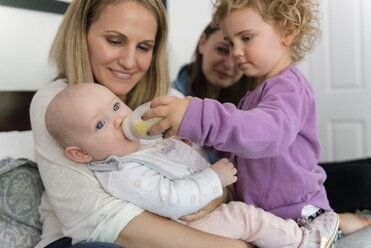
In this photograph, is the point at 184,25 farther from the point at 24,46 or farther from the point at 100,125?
the point at 100,125

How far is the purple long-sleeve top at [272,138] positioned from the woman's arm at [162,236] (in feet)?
0.72

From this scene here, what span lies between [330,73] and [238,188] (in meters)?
2.10

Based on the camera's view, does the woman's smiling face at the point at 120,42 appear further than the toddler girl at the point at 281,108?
Yes

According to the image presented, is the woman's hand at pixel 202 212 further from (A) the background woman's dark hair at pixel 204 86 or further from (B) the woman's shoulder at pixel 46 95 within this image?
(A) the background woman's dark hair at pixel 204 86

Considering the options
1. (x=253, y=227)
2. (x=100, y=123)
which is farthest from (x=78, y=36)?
(x=253, y=227)

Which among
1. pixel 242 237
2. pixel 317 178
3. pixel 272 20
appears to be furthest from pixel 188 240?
pixel 272 20

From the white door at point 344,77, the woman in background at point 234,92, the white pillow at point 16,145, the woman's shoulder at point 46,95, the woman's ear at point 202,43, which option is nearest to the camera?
the woman's shoulder at point 46,95

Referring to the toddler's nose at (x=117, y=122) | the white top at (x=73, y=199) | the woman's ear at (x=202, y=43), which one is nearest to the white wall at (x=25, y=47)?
the woman's ear at (x=202, y=43)

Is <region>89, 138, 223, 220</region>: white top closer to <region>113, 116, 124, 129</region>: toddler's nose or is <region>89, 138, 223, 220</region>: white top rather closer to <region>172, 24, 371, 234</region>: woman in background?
<region>113, 116, 124, 129</region>: toddler's nose

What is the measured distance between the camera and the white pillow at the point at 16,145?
4.50ft

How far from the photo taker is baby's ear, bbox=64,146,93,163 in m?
1.03

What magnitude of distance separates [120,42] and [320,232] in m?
0.88

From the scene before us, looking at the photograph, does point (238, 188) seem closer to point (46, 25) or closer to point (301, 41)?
point (301, 41)

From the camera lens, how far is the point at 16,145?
4.65 feet
